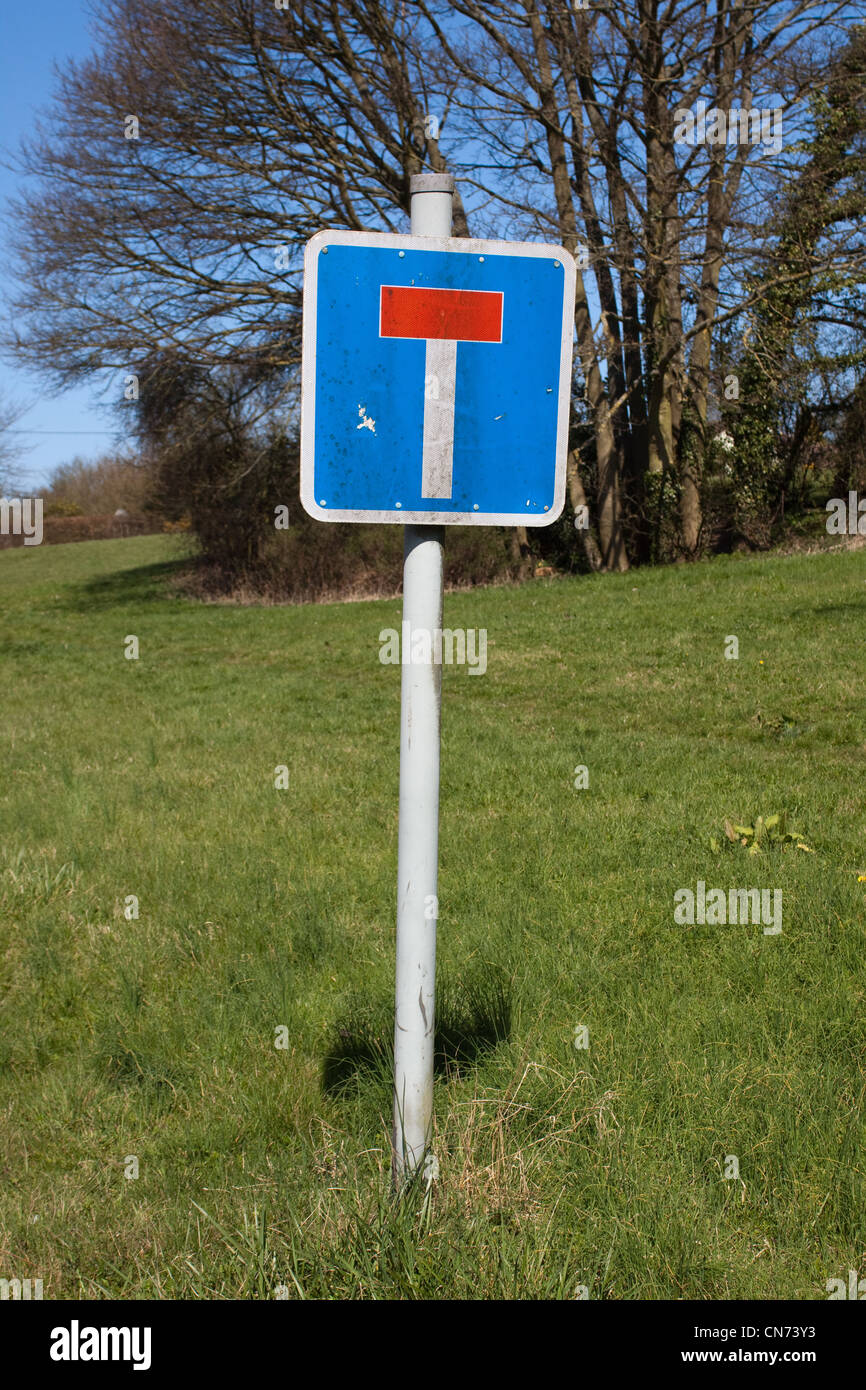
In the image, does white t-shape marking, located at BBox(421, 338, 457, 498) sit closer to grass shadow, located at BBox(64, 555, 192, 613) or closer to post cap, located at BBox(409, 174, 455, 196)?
post cap, located at BBox(409, 174, 455, 196)

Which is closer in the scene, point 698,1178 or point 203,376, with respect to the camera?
point 698,1178

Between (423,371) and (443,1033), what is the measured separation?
2.24 metres

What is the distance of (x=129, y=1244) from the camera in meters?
2.72

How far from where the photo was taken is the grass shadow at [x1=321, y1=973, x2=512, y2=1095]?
11.6 ft

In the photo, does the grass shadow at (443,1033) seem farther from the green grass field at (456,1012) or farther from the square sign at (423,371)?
the square sign at (423,371)

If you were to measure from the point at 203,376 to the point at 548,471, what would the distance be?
68.0ft

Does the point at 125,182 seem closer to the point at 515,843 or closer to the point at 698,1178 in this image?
the point at 515,843

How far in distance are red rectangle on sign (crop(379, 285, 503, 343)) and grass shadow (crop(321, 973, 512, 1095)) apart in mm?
2092

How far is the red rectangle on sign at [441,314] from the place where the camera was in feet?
8.19

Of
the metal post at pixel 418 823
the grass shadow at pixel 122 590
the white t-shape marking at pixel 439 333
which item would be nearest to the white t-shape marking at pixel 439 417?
the white t-shape marking at pixel 439 333

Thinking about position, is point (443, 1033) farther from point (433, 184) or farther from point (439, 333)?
point (433, 184)

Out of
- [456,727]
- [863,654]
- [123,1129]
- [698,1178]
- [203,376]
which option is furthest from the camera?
[203,376]

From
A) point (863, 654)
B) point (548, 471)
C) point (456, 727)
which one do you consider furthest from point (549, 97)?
point (548, 471)

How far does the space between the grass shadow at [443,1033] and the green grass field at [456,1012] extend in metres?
0.01
